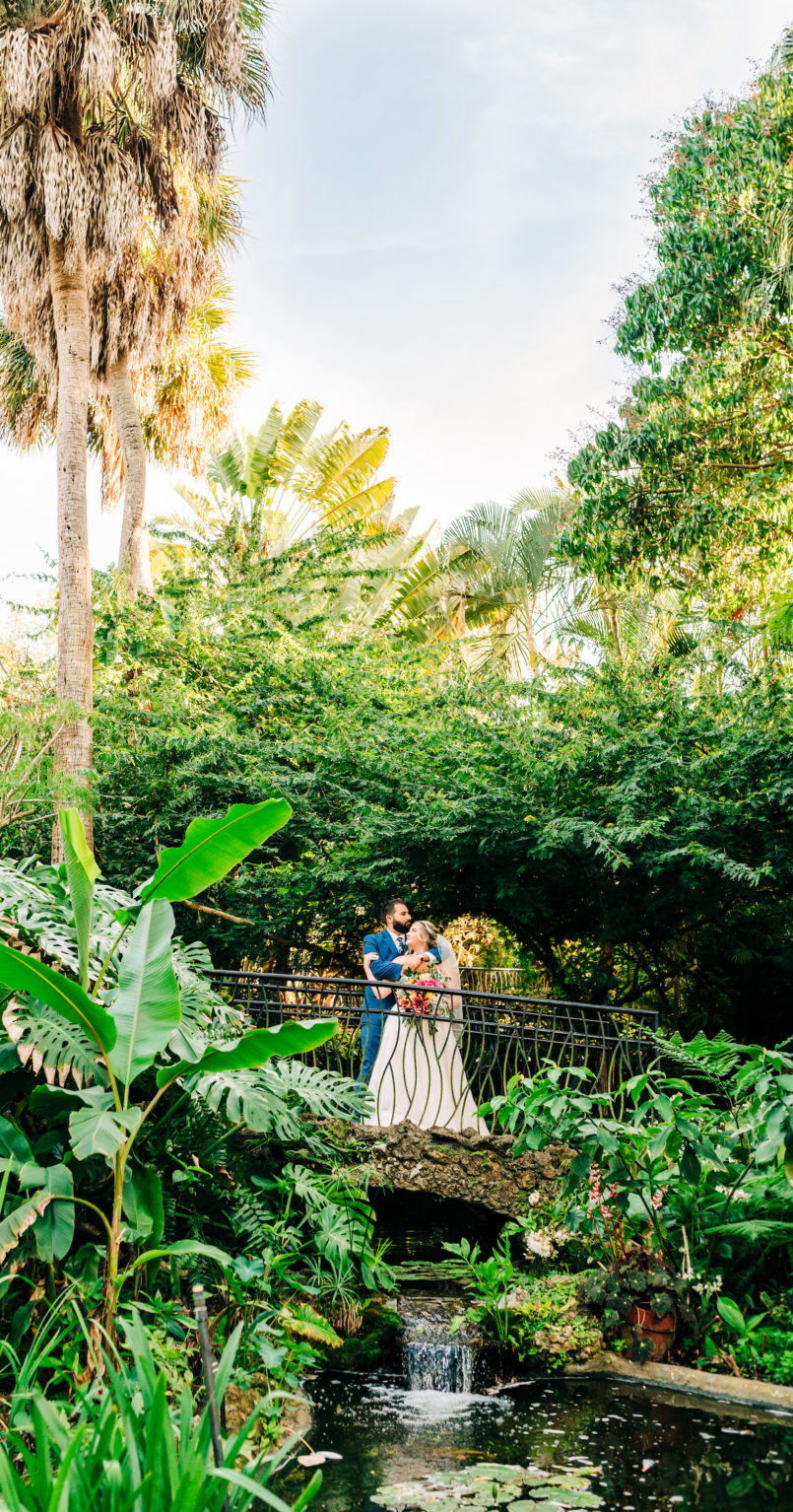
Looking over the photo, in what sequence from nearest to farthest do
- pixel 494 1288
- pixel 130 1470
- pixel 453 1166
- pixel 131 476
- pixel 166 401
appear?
1. pixel 130 1470
2. pixel 494 1288
3. pixel 453 1166
4. pixel 131 476
5. pixel 166 401

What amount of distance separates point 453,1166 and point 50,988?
385cm

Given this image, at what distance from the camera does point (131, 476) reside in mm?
15938

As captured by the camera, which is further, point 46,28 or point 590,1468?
point 46,28

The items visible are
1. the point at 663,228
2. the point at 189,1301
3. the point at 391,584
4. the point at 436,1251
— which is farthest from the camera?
the point at 391,584

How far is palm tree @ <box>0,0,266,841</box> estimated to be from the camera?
11.8 meters

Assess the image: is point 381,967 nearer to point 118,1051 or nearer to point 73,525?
point 118,1051

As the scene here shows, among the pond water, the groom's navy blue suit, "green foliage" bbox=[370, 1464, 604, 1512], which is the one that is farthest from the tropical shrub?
the groom's navy blue suit

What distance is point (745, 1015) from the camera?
13.1m

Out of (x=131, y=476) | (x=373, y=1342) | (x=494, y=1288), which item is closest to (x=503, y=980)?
(x=131, y=476)

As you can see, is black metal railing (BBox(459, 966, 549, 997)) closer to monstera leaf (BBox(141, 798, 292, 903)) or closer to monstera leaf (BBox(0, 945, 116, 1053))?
monstera leaf (BBox(141, 798, 292, 903))

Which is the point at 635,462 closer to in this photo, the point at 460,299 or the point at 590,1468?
the point at 460,299

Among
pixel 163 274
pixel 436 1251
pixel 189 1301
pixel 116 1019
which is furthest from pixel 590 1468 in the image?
pixel 163 274

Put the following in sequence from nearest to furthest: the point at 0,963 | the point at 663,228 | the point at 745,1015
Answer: the point at 0,963 → the point at 663,228 → the point at 745,1015

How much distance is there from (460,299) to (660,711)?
8209 millimetres
